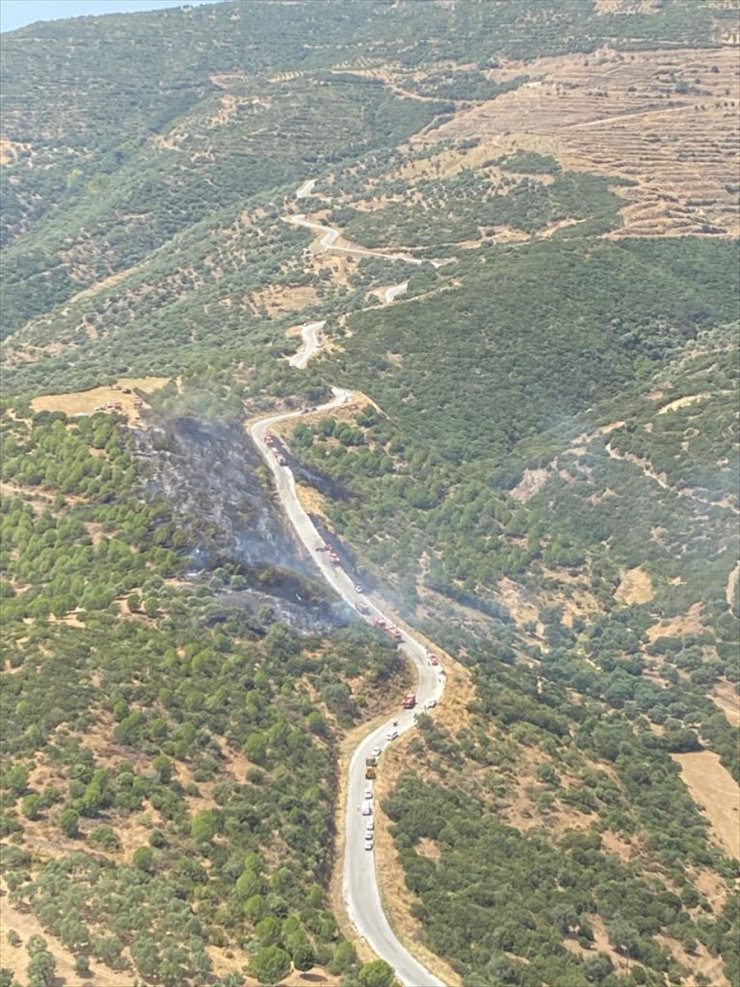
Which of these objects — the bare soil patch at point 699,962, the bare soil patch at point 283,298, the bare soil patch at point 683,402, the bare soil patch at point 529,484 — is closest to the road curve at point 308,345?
the bare soil patch at point 283,298

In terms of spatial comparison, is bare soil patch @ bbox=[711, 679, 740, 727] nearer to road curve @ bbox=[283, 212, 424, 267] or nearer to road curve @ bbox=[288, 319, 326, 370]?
road curve @ bbox=[288, 319, 326, 370]

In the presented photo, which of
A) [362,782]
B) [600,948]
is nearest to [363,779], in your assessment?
[362,782]

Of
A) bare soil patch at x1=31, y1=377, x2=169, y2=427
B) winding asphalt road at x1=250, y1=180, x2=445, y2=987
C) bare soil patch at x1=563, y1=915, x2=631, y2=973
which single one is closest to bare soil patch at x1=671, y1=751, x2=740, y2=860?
bare soil patch at x1=563, y1=915, x2=631, y2=973

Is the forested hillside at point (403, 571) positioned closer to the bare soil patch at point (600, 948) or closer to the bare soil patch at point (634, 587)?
the bare soil patch at point (600, 948)

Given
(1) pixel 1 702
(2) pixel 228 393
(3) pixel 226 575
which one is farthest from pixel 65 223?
(1) pixel 1 702

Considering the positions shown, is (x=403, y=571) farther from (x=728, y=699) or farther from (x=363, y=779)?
(x=363, y=779)
